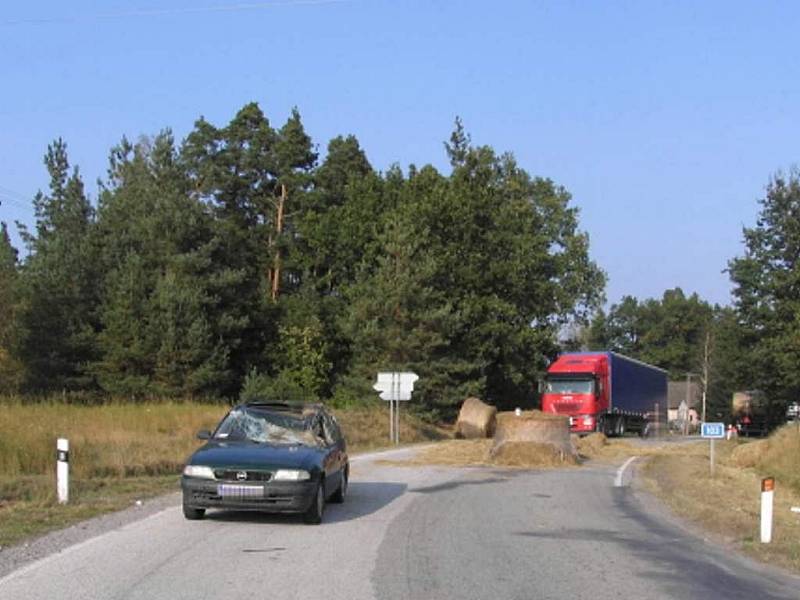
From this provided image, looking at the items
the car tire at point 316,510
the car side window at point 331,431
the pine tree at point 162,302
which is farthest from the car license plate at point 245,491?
the pine tree at point 162,302

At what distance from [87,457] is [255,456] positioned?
7982mm

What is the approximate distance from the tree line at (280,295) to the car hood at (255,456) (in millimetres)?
29016

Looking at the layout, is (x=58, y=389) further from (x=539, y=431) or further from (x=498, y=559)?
(x=498, y=559)

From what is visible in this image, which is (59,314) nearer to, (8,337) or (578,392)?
(8,337)

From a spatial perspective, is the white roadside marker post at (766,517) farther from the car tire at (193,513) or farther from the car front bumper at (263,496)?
the car tire at (193,513)

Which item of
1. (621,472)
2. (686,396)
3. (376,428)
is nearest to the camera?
(621,472)

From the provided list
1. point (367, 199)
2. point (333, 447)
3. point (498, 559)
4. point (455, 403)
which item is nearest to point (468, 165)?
point (367, 199)

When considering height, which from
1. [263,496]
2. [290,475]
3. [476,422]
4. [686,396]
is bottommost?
[686,396]

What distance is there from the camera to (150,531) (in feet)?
37.6

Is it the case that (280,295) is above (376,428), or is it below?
above

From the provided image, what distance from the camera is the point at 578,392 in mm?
46031

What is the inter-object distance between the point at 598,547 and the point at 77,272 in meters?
48.4

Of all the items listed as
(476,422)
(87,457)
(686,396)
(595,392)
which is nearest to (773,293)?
(595,392)

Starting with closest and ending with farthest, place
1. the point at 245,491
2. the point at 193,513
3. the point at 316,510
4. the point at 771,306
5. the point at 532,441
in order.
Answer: the point at 245,491 → the point at 316,510 → the point at 193,513 → the point at 532,441 → the point at 771,306
